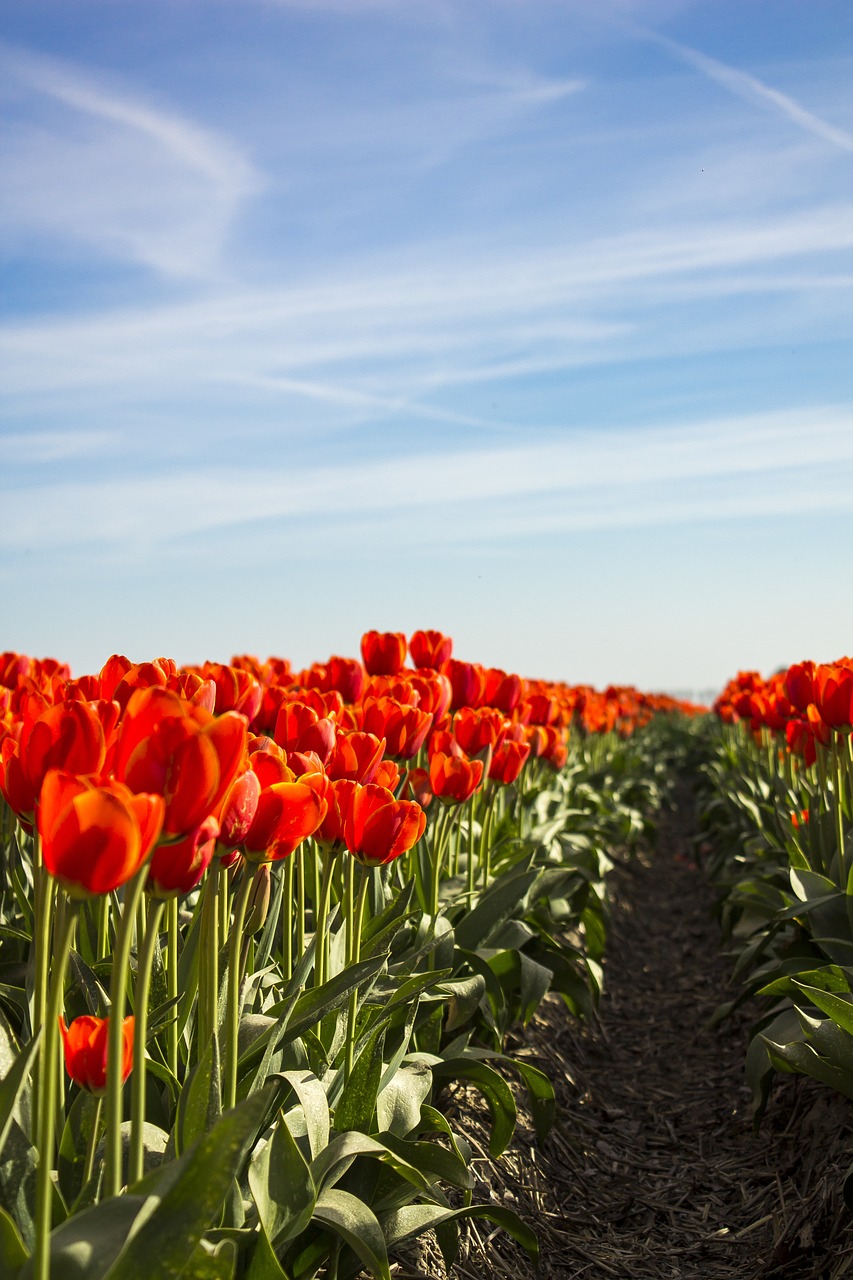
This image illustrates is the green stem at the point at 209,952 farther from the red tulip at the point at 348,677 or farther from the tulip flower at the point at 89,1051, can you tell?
the red tulip at the point at 348,677

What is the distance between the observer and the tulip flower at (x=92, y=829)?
4.22ft

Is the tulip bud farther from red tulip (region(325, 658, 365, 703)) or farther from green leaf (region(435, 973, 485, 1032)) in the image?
red tulip (region(325, 658, 365, 703))

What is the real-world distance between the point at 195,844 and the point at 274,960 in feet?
5.05

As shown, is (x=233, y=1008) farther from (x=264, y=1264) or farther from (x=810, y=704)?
(x=810, y=704)

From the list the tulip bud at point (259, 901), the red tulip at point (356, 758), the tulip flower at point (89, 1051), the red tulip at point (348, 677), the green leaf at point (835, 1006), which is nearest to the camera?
the tulip flower at point (89, 1051)

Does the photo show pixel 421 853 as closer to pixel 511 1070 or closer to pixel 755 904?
pixel 511 1070

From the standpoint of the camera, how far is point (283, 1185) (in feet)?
6.41

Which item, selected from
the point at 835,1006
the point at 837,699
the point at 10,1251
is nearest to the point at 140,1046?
the point at 10,1251

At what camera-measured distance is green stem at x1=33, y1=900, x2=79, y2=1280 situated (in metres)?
1.31

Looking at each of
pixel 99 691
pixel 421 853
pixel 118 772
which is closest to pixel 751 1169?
pixel 421 853

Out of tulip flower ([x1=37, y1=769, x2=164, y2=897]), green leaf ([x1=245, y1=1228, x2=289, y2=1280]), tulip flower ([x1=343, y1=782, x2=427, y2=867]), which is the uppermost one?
tulip flower ([x1=37, y1=769, x2=164, y2=897])

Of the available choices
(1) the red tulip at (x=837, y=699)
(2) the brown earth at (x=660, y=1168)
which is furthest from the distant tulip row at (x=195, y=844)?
(1) the red tulip at (x=837, y=699)

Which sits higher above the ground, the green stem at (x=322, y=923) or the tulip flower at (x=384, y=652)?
the tulip flower at (x=384, y=652)

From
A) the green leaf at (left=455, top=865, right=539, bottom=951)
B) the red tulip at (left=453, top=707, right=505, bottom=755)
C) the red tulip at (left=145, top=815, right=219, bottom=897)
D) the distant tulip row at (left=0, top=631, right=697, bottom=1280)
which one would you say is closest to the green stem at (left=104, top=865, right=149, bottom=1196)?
the distant tulip row at (left=0, top=631, right=697, bottom=1280)
